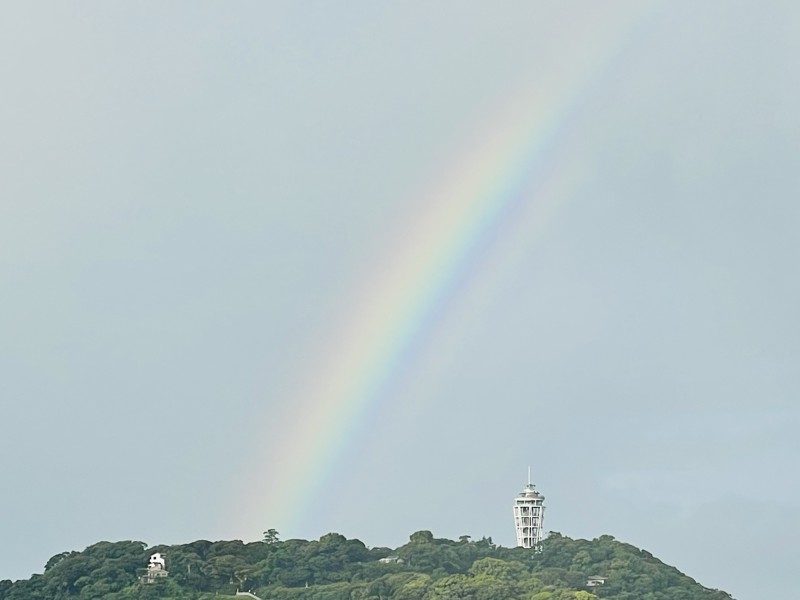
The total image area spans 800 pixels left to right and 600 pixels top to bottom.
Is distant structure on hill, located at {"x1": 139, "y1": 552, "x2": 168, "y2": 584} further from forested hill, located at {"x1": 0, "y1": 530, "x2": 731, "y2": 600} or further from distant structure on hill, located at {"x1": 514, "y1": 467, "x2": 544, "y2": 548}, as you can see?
distant structure on hill, located at {"x1": 514, "y1": 467, "x2": 544, "y2": 548}

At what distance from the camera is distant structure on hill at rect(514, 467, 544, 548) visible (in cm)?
14688

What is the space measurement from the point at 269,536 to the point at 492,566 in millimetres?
20191

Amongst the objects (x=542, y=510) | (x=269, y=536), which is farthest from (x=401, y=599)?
(x=542, y=510)

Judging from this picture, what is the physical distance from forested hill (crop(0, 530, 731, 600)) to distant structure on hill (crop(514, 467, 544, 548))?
23.6m

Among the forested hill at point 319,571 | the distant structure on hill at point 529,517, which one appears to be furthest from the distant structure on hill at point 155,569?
the distant structure on hill at point 529,517

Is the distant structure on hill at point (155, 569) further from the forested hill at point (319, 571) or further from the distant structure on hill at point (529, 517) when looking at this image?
the distant structure on hill at point (529, 517)

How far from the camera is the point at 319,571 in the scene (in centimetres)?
11519

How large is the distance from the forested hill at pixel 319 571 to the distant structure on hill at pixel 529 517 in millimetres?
23597

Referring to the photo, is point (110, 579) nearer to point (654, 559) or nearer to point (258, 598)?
point (258, 598)

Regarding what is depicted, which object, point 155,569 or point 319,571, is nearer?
point 319,571

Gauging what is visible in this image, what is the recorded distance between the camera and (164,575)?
115312 millimetres

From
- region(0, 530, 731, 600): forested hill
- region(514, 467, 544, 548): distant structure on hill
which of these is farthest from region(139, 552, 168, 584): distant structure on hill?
region(514, 467, 544, 548): distant structure on hill

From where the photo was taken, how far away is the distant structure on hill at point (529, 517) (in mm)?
146875

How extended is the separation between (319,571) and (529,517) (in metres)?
37.9
